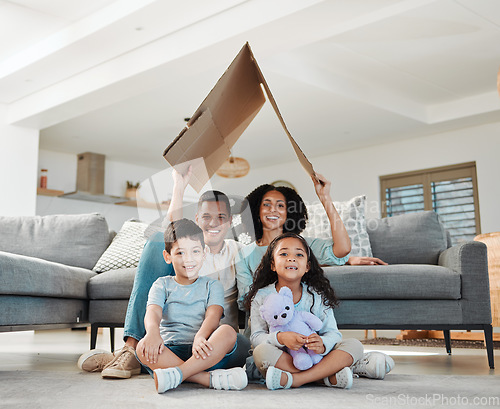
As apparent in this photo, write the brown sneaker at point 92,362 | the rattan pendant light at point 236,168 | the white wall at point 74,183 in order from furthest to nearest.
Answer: the white wall at point 74,183
the rattan pendant light at point 236,168
the brown sneaker at point 92,362

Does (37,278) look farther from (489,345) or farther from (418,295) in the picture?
(489,345)

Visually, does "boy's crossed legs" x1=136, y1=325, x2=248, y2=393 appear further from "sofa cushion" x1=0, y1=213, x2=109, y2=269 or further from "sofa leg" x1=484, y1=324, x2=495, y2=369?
"sofa cushion" x1=0, y1=213, x2=109, y2=269

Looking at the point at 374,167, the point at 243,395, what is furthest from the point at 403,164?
the point at 243,395

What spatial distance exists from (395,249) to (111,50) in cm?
269

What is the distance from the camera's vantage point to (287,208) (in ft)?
7.36

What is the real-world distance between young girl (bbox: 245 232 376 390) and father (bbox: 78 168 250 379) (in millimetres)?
166

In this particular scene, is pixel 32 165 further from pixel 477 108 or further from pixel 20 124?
pixel 477 108

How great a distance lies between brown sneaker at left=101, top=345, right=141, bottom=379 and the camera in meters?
1.76

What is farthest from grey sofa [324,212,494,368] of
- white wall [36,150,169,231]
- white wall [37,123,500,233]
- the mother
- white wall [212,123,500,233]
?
white wall [36,150,169,231]

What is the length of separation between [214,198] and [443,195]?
16.3ft

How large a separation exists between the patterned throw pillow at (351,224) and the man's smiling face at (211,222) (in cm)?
95

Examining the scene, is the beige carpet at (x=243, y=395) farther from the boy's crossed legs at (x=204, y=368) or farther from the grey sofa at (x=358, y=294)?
the grey sofa at (x=358, y=294)

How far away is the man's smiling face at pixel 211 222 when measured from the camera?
200cm

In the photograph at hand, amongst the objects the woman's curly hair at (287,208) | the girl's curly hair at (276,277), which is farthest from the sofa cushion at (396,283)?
the girl's curly hair at (276,277)
